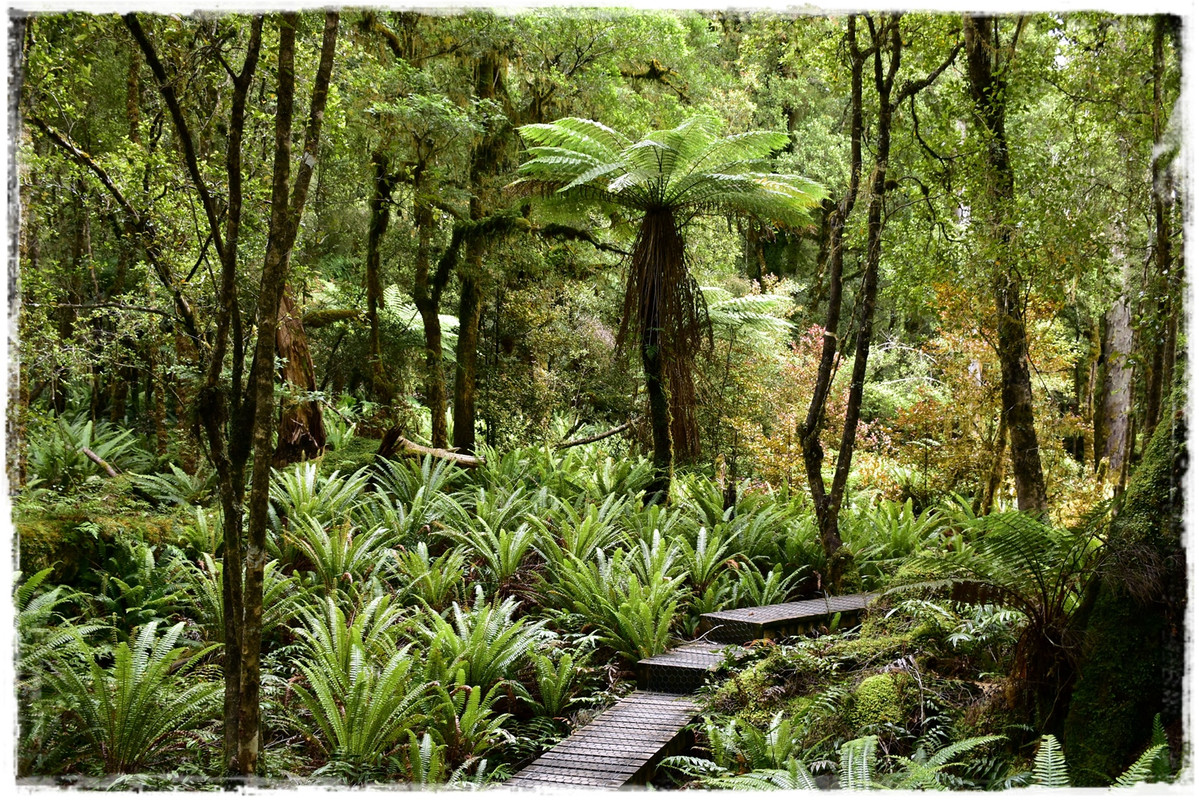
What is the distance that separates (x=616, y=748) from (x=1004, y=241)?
4755 mm

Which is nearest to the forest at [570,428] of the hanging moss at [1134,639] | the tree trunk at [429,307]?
the hanging moss at [1134,639]

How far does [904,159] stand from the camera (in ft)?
26.4

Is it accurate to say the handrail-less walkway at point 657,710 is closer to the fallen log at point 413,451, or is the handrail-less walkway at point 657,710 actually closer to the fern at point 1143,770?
the fern at point 1143,770

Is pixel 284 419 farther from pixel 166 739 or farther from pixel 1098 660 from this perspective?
pixel 1098 660

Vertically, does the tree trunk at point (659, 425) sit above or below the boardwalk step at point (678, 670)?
above

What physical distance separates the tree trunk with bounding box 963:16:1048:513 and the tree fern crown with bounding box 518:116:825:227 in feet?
6.32

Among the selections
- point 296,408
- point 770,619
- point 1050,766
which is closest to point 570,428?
point 296,408

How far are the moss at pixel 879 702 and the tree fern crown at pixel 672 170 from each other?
17.1 feet

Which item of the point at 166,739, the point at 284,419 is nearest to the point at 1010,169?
the point at 166,739

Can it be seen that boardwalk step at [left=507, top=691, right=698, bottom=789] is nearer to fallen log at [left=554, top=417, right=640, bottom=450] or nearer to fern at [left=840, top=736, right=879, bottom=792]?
fern at [left=840, top=736, right=879, bottom=792]

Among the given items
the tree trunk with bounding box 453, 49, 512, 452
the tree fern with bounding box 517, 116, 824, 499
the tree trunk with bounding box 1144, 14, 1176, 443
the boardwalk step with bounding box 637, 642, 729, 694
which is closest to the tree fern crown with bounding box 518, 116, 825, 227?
the tree fern with bounding box 517, 116, 824, 499

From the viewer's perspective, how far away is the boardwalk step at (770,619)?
6.38 meters

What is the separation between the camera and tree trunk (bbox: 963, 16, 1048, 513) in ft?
21.5

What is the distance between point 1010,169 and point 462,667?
548 centimetres
